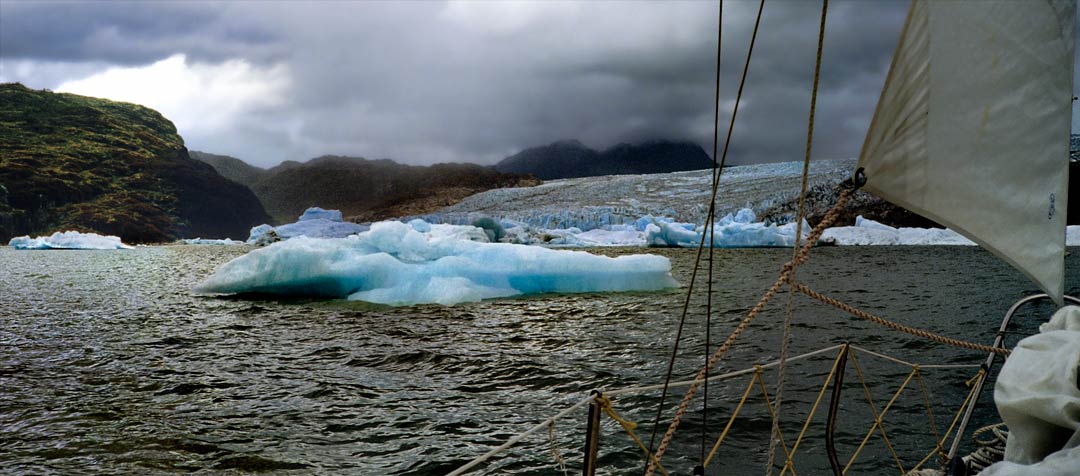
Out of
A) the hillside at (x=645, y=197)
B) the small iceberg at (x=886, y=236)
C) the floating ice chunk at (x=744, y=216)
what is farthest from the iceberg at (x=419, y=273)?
the hillside at (x=645, y=197)

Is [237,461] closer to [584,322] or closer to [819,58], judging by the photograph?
[819,58]

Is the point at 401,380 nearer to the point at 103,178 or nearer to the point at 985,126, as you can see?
the point at 985,126

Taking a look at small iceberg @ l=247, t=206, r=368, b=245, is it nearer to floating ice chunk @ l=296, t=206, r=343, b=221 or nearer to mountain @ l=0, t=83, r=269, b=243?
floating ice chunk @ l=296, t=206, r=343, b=221

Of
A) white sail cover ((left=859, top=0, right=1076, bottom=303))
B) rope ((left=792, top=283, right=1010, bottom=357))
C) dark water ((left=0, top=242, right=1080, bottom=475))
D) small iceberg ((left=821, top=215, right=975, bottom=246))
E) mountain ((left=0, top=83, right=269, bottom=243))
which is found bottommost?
dark water ((left=0, top=242, right=1080, bottom=475))

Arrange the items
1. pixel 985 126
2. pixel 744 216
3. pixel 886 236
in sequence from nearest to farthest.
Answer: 1. pixel 985 126
2. pixel 886 236
3. pixel 744 216

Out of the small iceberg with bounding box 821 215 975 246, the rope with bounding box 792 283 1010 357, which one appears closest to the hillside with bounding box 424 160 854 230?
the small iceberg with bounding box 821 215 975 246

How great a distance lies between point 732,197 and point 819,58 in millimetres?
50061

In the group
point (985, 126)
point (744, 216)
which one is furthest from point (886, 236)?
point (985, 126)

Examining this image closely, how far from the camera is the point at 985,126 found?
230 centimetres

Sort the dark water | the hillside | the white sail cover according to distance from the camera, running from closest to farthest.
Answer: the white sail cover < the dark water < the hillside

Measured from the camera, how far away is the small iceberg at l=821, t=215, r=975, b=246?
3716 centimetres

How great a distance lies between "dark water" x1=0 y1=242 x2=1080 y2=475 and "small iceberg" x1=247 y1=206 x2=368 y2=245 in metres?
28.4

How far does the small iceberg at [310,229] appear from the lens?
138ft

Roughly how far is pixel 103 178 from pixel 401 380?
129270mm
